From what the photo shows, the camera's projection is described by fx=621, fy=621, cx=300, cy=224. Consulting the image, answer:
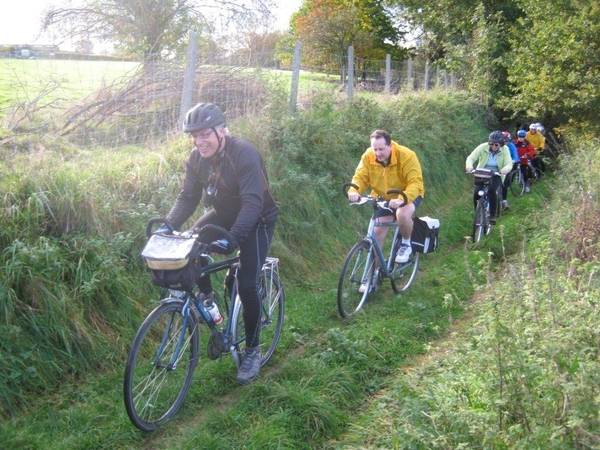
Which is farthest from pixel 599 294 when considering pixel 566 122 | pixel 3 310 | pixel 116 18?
pixel 566 122

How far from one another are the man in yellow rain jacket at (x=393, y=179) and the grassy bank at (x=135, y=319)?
2.77 feet

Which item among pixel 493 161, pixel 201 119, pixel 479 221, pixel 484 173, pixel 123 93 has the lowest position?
pixel 479 221

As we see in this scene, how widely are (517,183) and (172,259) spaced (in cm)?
1363

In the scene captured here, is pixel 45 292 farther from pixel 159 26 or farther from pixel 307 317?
pixel 159 26

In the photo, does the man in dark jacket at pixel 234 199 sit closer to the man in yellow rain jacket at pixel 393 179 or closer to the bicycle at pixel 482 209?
the man in yellow rain jacket at pixel 393 179

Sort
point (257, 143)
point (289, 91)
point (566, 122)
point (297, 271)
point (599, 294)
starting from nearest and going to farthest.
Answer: point (599, 294), point (297, 271), point (257, 143), point (289, 91), point (566, 122)

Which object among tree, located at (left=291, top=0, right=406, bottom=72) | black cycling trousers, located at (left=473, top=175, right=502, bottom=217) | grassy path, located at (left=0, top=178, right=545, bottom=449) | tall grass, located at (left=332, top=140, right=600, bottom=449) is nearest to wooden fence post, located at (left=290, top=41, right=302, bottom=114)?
black cycling trousers, located at (left=473, top=175, right=502, bottom=217)

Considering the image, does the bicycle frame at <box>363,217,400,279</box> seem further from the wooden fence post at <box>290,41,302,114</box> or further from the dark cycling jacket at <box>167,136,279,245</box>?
the wooden fence post at <box>290,41,302,114</box>

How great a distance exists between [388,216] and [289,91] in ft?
14.5

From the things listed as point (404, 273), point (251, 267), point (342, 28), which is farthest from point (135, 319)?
point (342, 28)

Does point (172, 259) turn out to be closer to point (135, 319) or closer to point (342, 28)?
point (135, 319)

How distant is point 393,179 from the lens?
23.0 feet

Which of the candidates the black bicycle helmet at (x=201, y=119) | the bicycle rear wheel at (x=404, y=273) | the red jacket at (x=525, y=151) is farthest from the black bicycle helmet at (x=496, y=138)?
the black bicycle helmet at (x=201, y=119)

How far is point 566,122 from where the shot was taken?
18906 mm
